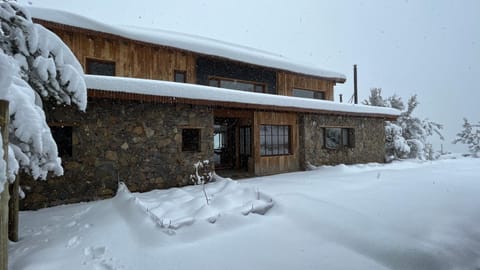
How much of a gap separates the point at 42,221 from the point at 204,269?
137 inches

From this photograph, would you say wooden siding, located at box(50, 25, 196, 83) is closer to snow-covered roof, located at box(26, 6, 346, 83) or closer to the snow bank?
snow-covered roof, located at box(26, 6, 346, 83)

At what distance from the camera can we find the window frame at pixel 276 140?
9177 millimetres

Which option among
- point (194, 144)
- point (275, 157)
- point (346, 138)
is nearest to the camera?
point (194, 144)

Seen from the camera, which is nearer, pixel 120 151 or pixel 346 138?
pixel 120 151

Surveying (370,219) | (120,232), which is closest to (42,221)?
(120,232)

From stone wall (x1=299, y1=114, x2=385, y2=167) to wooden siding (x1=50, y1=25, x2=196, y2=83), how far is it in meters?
5.14

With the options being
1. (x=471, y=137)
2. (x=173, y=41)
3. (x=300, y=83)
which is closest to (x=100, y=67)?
(x=173, y=41)

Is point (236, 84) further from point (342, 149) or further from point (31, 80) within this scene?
point (31, 80)

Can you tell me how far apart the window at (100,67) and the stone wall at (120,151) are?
12.1 ft

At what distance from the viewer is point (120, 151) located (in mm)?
6223

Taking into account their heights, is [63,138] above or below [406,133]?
below

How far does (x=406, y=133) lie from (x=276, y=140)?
34.0 feet

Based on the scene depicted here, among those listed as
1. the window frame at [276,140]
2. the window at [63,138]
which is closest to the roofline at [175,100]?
the window frame at [276,140]

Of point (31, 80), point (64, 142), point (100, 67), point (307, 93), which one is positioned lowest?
point (64, 142)
